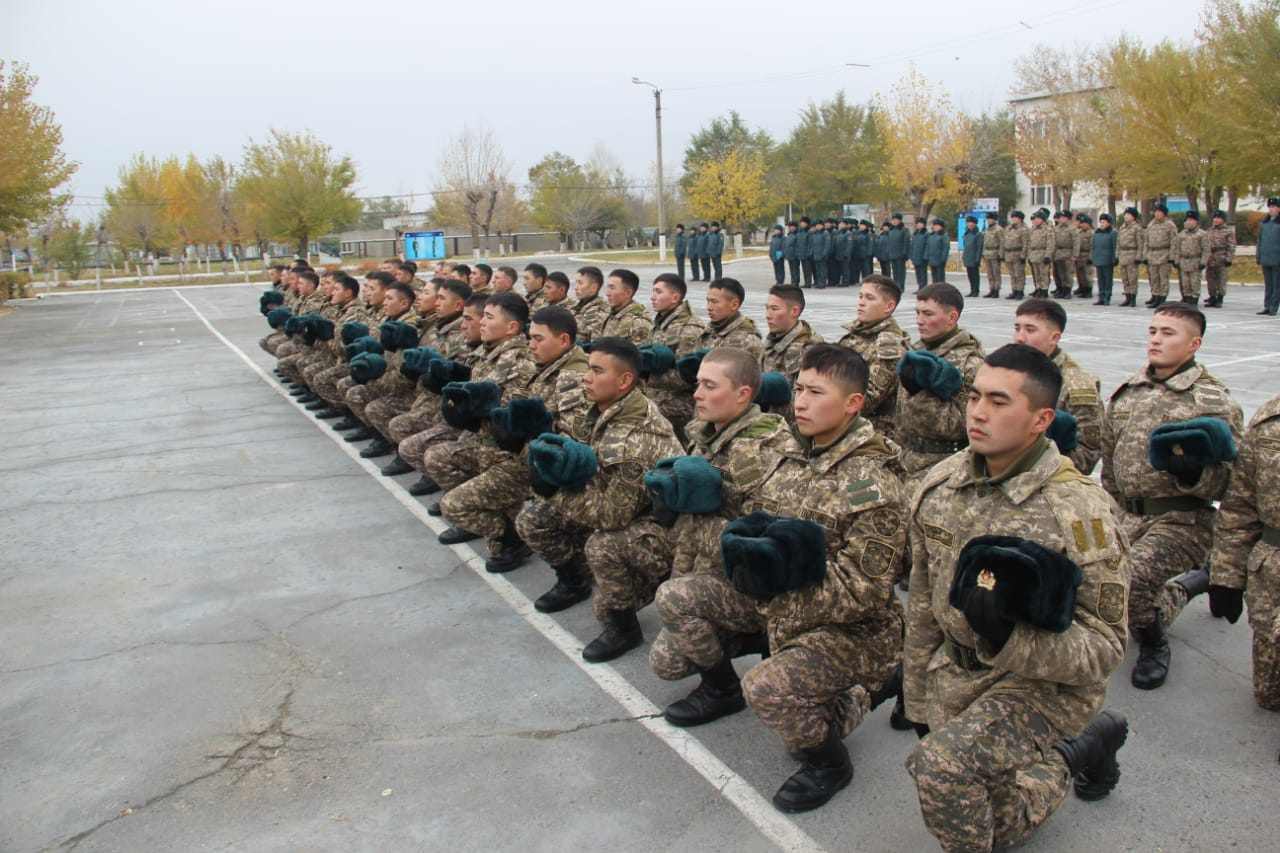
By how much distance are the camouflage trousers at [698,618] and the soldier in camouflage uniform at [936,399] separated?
6.42 feet

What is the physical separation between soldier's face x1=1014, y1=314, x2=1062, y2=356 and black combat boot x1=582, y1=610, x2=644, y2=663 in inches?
101

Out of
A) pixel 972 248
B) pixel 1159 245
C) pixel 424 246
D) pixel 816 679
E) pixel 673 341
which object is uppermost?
pixel 424 246

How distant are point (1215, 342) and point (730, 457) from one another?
40.5 ft

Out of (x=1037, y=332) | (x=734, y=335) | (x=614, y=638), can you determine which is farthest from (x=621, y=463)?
(x=734, y=335)

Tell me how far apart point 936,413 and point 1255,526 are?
172 centimetres

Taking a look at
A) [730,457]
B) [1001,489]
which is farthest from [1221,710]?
[730,457]

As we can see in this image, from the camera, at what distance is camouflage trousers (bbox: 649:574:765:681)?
3.82 m

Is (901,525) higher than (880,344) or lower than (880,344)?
lower

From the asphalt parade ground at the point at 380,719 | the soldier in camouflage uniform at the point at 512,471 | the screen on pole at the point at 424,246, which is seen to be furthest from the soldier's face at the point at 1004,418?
the screen on pole at the point at 424,246

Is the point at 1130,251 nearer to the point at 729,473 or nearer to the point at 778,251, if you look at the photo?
the point at 778,251

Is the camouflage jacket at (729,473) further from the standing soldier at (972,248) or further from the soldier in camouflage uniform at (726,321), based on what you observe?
the standing soldier at (972,248)

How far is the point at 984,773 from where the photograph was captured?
2732 millimetres

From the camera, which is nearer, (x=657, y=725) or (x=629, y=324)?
(x=657, y=725)

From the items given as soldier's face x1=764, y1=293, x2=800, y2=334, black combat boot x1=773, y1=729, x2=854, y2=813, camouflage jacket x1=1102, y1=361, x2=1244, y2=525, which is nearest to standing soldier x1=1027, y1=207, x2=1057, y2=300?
soldier's face x1=764, y1=293, x2=800, y2=334
